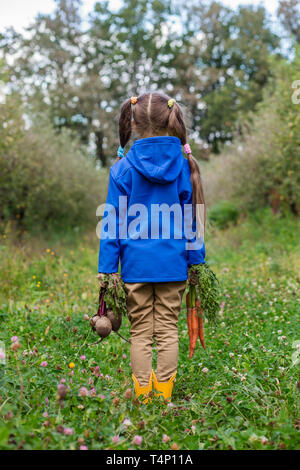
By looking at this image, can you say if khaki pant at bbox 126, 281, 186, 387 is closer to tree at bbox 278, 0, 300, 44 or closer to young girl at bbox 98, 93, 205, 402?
young girl at bbox 98, 93, 205, 402

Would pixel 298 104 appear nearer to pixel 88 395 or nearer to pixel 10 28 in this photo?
pixel 88 395

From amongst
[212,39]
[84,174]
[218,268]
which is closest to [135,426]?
[218,268]

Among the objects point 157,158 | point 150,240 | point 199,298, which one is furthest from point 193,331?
point 157,158

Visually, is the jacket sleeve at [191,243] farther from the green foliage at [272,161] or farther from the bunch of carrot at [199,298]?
the green foliage at [272,161]

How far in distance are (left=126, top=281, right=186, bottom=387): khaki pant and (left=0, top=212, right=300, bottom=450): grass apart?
190 mm

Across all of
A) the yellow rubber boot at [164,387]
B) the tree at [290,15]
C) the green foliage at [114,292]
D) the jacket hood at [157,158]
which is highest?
the tree at [290,15]

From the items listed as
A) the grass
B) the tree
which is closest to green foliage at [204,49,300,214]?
Answer: the grass

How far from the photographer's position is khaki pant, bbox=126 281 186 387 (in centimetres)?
289

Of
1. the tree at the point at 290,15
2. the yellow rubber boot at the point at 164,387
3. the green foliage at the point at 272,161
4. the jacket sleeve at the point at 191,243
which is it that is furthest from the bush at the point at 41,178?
the tree at the point at 290,15

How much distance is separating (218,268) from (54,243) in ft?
15.3

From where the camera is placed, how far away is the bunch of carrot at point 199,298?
10.1 ft

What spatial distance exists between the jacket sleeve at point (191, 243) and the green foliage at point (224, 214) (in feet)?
35.4

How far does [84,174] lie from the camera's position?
14711mm

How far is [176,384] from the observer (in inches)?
126
